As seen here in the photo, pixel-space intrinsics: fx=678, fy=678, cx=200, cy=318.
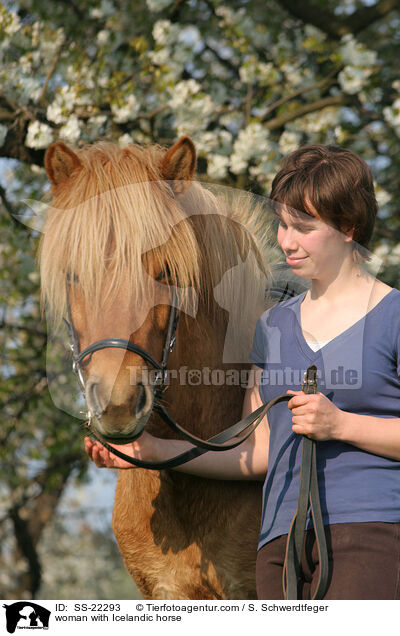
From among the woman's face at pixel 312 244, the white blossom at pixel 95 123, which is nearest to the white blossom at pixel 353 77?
the white blossom at pixel 95 123

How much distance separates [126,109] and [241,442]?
324 cm

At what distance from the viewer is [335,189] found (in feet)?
5.57

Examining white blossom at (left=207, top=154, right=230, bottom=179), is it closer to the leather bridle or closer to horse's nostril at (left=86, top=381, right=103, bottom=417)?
the leather bridle

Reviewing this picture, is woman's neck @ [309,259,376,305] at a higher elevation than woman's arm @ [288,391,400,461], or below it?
higher

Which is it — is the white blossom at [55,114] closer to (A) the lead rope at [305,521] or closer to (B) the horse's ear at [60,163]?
(B) the horse's ear at [60,163]

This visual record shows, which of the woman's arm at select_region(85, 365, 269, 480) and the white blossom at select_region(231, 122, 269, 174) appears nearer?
the woman's arm at select_region(85, 365, 269, 480)

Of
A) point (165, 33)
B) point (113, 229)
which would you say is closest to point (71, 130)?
point (165, 33)

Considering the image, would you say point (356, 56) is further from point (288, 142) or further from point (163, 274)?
point (163, 274)

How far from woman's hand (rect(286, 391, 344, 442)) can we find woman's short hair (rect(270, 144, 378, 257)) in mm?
438

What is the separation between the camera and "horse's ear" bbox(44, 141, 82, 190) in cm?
198

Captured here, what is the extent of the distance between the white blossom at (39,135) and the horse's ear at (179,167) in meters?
2.59

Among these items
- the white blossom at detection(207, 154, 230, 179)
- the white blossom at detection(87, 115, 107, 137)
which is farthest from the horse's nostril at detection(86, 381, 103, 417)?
the white blossom at detection(207, 154, 230, 179)

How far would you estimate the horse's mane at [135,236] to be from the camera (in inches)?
70.9

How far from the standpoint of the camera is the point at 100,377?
165cm
